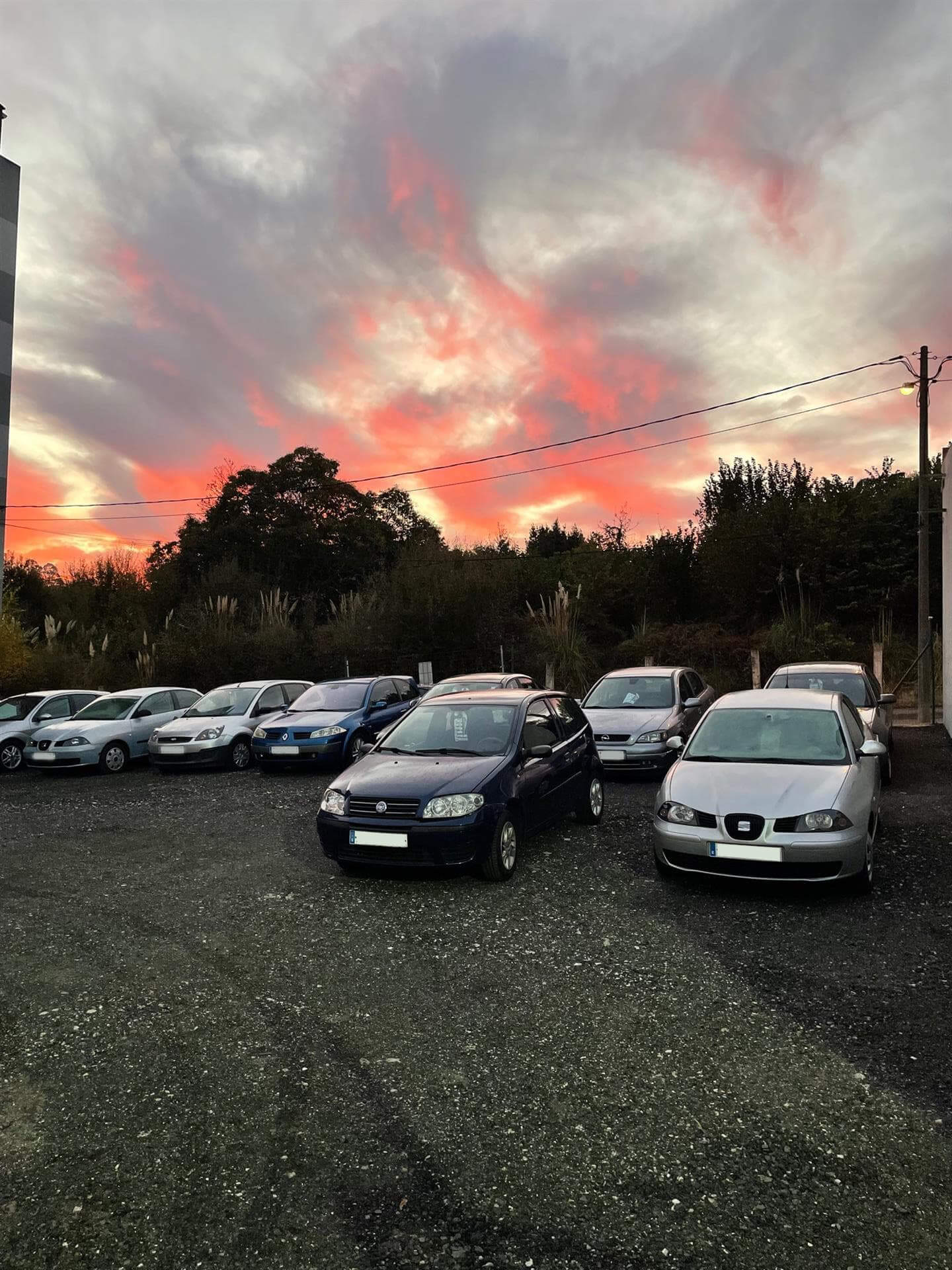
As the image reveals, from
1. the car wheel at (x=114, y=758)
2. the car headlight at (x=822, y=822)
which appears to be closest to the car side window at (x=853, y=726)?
the car headlight at (x=822, y=822)

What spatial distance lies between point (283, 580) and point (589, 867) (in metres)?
34.5

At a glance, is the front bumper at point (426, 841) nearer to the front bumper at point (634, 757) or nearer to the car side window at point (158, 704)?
the front bumper at point (634, 757)

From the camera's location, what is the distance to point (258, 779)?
43.7 feet

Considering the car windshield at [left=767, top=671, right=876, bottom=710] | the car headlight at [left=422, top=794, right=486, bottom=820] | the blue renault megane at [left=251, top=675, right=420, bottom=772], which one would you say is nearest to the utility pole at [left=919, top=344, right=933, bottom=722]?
the car windshield at [left=767, top=671, right=876, bottom=710]

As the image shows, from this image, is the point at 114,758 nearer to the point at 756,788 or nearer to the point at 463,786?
the point at 463,786

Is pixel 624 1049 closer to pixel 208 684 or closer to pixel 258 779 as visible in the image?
pixel 258 779

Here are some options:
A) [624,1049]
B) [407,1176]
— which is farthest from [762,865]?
A: [407,1176]

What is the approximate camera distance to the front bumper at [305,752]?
43.5 ft

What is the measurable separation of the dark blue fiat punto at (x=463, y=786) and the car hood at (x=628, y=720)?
3.03 meters

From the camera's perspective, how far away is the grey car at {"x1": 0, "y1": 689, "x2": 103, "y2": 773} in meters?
16.0

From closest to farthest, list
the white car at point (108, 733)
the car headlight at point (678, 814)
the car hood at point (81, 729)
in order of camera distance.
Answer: the car headlight at point (678, 814)
the white car at point (108, 733)
the car hood at point (81, 729)

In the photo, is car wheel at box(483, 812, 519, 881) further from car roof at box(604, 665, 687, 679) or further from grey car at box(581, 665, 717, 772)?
car roof at box(604, 665, 687, 679)

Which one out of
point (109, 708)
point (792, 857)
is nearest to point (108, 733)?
point (109, 708)

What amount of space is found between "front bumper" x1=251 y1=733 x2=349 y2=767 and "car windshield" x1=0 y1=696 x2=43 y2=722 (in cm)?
631
